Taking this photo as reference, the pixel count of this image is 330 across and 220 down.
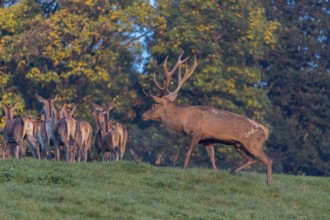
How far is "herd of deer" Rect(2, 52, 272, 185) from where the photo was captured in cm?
1959

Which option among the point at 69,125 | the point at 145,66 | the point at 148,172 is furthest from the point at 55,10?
the point at 148,172

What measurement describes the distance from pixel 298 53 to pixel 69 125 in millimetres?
20379

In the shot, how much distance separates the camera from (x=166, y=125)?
69.0 feet

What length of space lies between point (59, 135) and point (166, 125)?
10.8 feet

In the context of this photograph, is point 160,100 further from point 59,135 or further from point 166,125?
point 59,135

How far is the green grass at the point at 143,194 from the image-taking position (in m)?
14.8

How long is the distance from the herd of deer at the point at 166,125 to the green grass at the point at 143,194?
32.7 inches

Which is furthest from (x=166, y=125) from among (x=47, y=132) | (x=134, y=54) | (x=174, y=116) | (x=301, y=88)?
(x=301, y=88)

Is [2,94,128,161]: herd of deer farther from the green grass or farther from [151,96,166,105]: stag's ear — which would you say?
the green grass

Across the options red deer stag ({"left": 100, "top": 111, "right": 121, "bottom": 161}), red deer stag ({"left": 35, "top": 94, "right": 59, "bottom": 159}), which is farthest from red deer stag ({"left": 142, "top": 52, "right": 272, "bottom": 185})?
red deer stag ({"left": 100, "top": 111, "right": 121, "bottom": 161})

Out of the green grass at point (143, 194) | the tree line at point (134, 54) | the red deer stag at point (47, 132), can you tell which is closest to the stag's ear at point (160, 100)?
the green grass at point (143, 194)

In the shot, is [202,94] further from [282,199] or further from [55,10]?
[282,199]

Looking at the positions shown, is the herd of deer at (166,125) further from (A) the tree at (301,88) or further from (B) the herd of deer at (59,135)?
(A) the tree at (301,88)

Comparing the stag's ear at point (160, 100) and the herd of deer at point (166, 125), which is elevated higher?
the stag's ear at point (160, 100)
